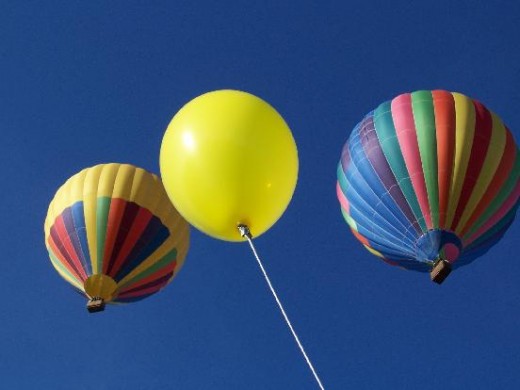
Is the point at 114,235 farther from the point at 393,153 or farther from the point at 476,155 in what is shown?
the point at 476,155

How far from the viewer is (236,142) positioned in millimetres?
7984

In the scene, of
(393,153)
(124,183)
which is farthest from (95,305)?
(393,153)

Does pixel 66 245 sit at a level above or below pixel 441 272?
above

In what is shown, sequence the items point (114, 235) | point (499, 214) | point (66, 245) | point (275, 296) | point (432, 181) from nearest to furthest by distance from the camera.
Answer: point (275, 296) → point (432, 181) → point (499, 214) → point (114, 235) → point (66, 245)

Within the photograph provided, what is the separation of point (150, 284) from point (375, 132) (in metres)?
4.54

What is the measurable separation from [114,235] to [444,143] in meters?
5.46

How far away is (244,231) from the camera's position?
26.1 feet

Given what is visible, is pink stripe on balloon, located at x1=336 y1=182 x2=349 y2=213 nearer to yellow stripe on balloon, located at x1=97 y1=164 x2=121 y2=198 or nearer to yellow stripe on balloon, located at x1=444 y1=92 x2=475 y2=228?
yellow stripe on balloon, located at x1=444 y1=92 x2=475 y2=228

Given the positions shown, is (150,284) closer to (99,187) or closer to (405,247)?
(99,187)

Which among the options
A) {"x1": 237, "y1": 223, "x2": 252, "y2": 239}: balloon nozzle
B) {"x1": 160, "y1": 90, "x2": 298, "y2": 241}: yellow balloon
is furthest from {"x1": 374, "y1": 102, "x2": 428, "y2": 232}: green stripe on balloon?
{"x1": 237, "y1": 223, "x2": 252, "y2": 239}: balloon nozzle

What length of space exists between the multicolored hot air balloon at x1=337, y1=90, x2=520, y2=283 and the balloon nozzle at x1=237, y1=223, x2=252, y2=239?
12.8 feet

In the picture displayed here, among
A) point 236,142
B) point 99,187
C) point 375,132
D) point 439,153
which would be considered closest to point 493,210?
point 439,153

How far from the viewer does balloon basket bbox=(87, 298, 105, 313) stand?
11.9 meters

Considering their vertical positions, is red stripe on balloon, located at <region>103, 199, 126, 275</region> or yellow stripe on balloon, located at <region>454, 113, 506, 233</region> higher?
red stripe on balloon, located at <region>103, 199, 126, 275</region>
